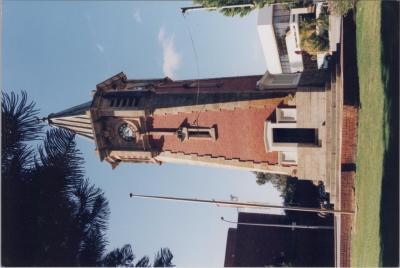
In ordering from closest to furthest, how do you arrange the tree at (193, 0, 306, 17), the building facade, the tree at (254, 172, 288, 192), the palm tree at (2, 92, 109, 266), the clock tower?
the palm tree at (2, 92, 109, 266) → the clock tower → the tree at (193, 0, 306, 17) → the building facade → the tree at (254, 172, 288, 192)

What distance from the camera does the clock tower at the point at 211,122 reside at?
22.5m

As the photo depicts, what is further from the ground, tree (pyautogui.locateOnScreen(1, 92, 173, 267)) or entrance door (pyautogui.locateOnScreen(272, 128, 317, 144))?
entrance door (pyautogui.locateOnScreen(272, 128, 317, 144))

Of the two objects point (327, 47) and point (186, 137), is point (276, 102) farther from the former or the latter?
point (327, 47)

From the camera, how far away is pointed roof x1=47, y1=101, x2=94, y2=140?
25250 mm

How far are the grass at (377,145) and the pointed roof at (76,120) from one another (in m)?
14.8

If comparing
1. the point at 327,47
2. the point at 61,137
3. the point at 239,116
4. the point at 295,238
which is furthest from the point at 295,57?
the point at 61,137

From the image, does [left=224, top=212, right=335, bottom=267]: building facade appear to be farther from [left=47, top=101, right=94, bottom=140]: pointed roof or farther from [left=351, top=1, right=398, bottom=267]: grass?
[left=47, top=101, right=94, bottom=140]: pointed roof

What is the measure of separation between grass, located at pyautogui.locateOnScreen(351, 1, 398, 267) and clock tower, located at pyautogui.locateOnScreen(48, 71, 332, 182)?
2.24 m

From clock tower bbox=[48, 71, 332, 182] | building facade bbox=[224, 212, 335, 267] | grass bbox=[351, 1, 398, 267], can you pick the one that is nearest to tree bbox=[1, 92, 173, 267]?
grass bbox=[351, 1, 398, 267]

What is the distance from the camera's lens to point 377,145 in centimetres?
1862

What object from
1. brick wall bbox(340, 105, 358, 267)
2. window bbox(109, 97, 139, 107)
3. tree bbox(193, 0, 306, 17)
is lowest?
brick wall bbox(340, 105, 358, 267)

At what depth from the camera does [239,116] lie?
2336 cm

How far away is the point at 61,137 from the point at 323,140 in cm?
1581

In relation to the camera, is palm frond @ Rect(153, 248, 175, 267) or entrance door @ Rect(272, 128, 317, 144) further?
entrance door @ Rect(272, 128, 317, 144)
